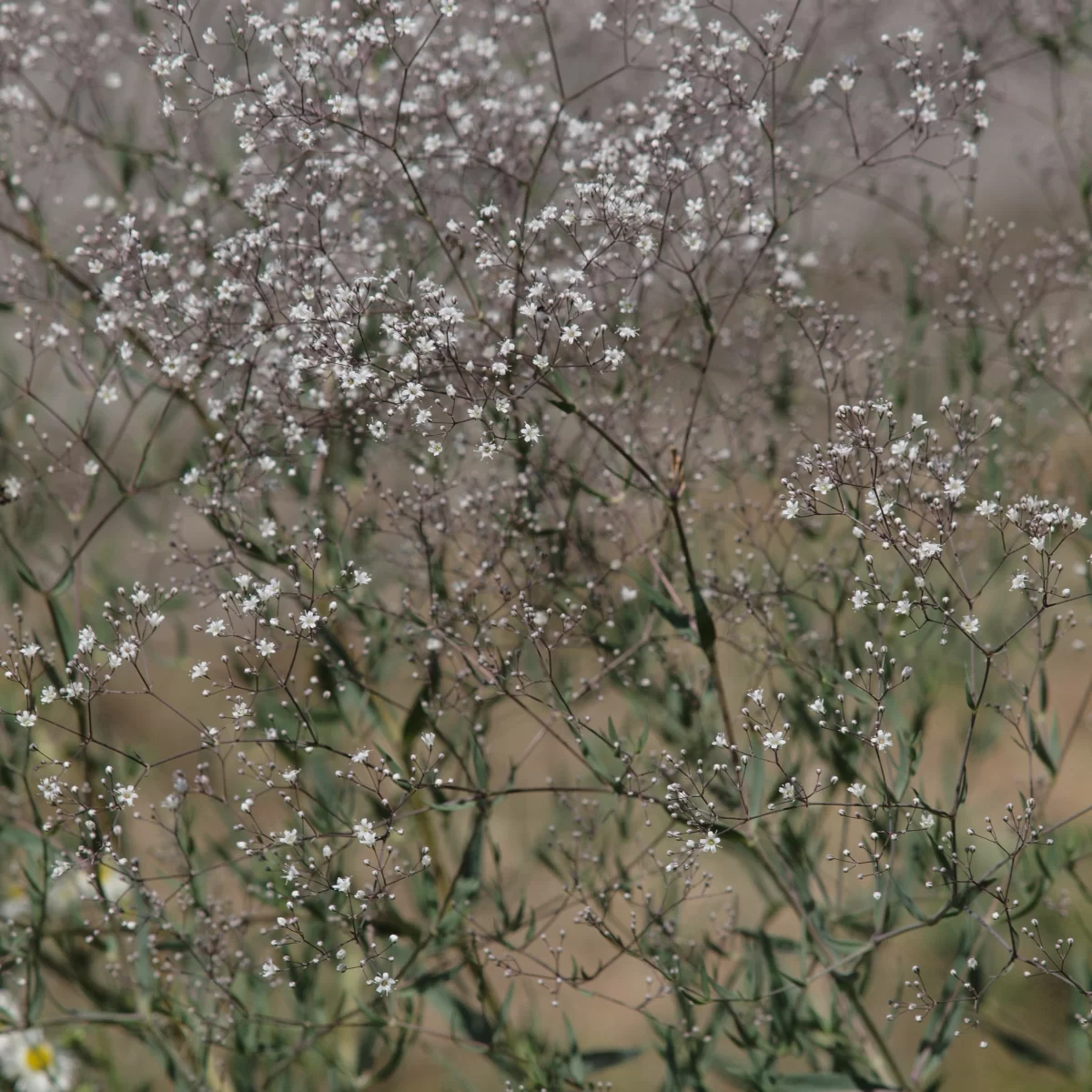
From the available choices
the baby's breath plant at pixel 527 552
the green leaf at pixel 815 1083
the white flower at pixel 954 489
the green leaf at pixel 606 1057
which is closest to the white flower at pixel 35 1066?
the baby's breath plant at pixel 527 552

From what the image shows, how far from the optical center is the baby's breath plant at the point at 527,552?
1.67m

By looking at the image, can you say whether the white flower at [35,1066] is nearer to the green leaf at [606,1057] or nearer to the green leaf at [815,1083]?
the green leaf at [606,1057]

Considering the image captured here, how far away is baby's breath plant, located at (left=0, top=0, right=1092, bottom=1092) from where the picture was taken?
1.67 metres

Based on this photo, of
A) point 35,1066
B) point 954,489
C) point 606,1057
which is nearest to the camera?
point 954,489

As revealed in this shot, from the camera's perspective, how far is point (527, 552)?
2.16 m

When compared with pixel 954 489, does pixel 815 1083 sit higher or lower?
lower

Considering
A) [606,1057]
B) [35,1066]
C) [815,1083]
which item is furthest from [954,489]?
[35,1066]

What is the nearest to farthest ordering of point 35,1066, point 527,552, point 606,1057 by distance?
point 606,1057
point 527,552
point 35,1066

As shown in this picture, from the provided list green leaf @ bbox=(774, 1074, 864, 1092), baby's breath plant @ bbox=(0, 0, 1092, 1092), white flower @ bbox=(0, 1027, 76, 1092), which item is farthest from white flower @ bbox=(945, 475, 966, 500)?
white flower @ bbox=(0, 1027, 76, 1092)

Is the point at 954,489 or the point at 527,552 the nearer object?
the point at 954,489

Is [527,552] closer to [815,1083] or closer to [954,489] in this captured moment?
[954,489]

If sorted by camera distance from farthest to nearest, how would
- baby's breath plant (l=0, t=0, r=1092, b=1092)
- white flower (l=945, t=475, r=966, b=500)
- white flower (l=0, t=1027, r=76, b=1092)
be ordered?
white flower (l=0, t=1027, r=76, b=1092) → baby's breath plant (l=0, t=0, r=1092, b=1092) → white flower (l=945, t=475, r=966, b=500)

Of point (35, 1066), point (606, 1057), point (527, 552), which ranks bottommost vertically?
point (606, 1057)

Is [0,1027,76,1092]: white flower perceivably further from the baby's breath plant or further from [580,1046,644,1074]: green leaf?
[580,1046,644,1074]: green leaf
